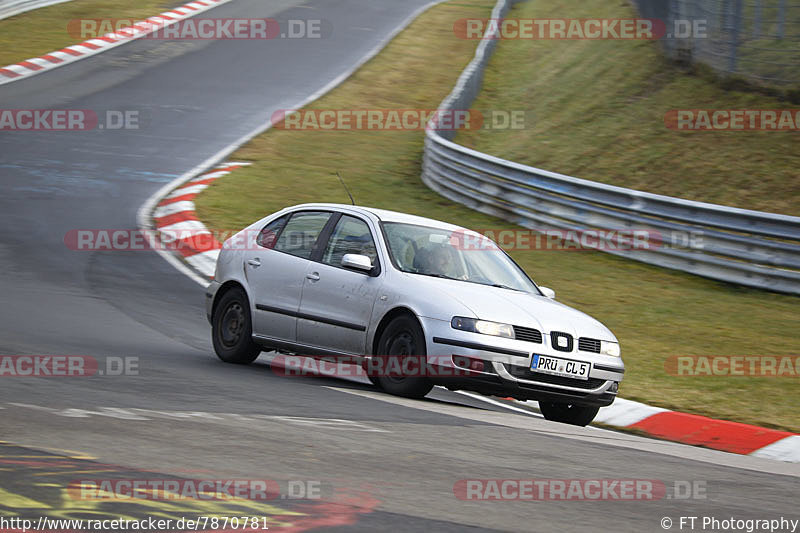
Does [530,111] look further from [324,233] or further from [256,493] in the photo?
[256,493]

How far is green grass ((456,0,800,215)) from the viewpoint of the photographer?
18156 millimetres

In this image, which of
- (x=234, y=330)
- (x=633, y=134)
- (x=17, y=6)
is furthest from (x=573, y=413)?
(x=17, y=6)

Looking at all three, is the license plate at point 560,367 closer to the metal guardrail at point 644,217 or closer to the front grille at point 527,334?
the front grille at point 527,334

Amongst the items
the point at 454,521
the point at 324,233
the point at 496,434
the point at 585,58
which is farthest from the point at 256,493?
the point at 585,58

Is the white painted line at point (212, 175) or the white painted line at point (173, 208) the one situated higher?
the white painted line at point (212, 175)

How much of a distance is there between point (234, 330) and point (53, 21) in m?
27.5

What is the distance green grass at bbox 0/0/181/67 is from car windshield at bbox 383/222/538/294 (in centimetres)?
2263

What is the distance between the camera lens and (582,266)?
15984mm

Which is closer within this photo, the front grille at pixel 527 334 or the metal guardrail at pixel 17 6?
the front grille at pixel 527 334

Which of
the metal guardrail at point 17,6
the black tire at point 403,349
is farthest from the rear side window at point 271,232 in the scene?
the metal guardrail at point 17,6

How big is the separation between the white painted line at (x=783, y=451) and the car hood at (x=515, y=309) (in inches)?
52.1

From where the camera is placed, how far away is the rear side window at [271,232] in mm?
9951

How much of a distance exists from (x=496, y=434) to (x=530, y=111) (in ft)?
66.7

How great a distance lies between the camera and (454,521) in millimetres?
4582
